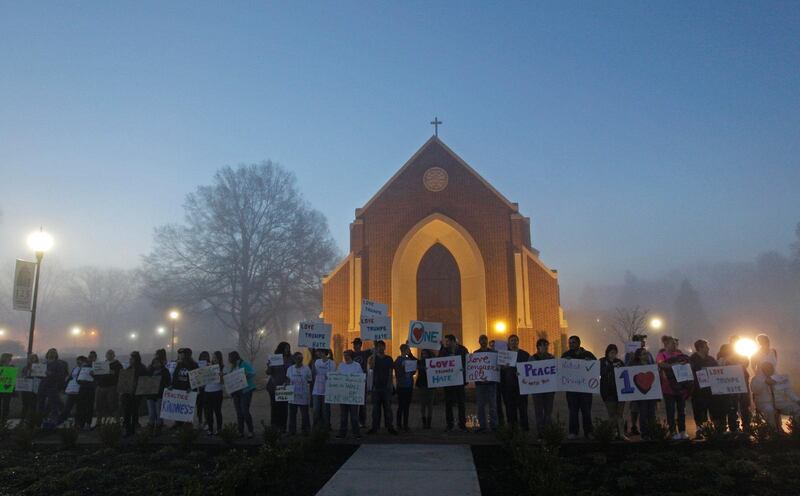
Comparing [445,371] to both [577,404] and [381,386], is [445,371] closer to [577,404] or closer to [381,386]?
[381,386]

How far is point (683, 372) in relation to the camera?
10234 millimetres

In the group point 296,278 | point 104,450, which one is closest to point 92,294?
point 296,278

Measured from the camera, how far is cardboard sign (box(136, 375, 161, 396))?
12.0 metres

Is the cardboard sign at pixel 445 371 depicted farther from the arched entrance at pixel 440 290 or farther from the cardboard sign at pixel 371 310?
the arched entrance at pixel 440 290

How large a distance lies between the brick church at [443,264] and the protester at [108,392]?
13.1 m

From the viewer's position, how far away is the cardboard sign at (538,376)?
10.5m

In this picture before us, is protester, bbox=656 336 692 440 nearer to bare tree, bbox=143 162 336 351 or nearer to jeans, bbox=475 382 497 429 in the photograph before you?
jeans, bbox=475 382 497 429

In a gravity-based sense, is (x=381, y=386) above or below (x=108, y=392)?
above

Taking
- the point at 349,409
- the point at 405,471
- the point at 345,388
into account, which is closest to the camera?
the point at 405,471

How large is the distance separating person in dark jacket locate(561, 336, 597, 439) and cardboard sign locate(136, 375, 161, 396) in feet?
28.3

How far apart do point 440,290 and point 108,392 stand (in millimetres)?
16961

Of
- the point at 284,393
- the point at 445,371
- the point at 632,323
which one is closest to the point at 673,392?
the point at 445,371

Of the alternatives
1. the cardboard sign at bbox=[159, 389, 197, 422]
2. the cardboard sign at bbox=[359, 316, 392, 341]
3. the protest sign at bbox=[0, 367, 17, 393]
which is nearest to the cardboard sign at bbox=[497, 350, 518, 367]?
the cardboard sign at bbox=[359, 316, 392, 341]

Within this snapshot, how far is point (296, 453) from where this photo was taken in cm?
829
